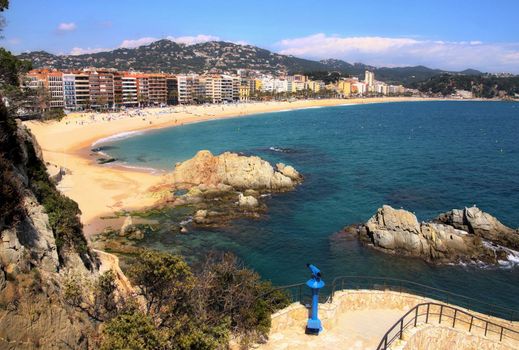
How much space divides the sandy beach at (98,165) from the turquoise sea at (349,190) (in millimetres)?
5366

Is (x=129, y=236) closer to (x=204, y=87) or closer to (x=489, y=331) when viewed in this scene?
(x=489, y=331)

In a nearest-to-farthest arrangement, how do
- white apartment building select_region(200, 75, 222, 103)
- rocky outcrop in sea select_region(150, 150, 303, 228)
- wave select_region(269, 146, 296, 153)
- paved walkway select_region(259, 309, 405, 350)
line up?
paved walkway select_region(259, 309, 405, 350) < rocky outcrop in sea select_region(150, 150, 303, 228) < wave select_region(269, 146, 296, 153) < white apartment building select_region(200, 75, 222, 103)

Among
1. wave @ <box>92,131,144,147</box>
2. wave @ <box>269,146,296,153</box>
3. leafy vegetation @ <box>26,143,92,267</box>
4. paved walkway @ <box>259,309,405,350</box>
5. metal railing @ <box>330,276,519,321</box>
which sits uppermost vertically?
leafy vegetation @ <box>26,143,92,267</box>

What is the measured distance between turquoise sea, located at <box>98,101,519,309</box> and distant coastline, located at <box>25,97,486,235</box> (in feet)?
17.5

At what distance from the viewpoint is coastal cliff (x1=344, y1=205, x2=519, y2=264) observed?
2631cm

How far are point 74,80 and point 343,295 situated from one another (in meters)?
117

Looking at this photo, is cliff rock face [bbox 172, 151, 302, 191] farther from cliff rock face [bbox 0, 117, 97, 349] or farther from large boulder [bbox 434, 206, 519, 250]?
cliff rock face [bbox 0, 117, 97, 349]

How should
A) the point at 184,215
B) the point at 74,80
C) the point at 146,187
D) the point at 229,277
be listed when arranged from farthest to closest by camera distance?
the point at 74,80 → the point at 146,187 → the point at 184,215 → the point at 229,277

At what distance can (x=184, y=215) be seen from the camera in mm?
33188

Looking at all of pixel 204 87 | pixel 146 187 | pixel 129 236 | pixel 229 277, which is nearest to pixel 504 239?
pixel 229 277

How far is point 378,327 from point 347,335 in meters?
1.12

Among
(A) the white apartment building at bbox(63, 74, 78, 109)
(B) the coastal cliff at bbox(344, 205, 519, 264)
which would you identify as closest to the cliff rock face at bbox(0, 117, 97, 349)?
(B) the coastal cliff at bbox(344, 205, 519, 264)

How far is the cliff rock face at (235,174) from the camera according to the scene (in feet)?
135

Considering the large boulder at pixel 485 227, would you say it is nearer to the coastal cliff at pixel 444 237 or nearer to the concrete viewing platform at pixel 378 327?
the coastal cliff at pixel 444 237
